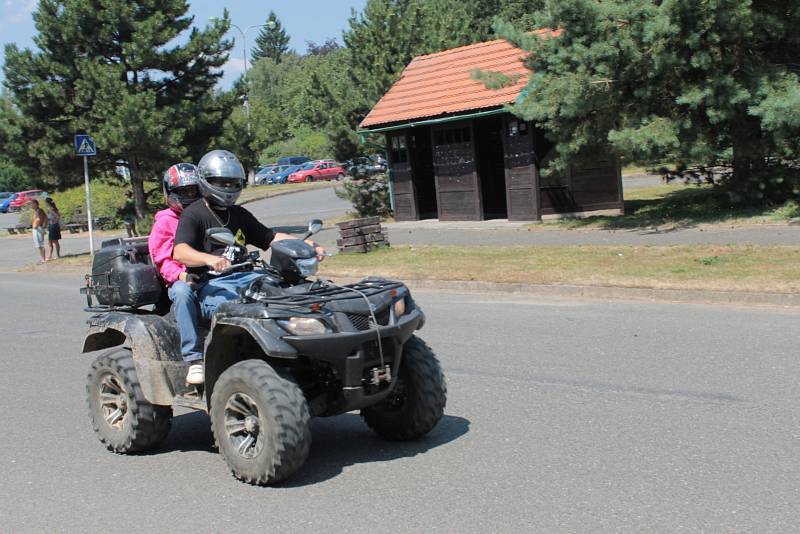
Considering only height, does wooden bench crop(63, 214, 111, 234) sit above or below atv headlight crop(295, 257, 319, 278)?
below

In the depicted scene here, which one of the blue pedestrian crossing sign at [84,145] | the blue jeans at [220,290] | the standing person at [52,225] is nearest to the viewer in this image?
the blue jeans at [220,290]

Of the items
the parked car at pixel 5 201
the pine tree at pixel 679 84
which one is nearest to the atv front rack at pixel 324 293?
the pine tree at pixel 679 84

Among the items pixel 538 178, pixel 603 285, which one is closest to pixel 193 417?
pixel 603 285

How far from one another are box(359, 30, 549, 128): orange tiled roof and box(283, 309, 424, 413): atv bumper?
683 inches

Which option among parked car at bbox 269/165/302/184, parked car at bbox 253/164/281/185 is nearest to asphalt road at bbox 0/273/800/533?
parked car at bbox 269/165/302/184

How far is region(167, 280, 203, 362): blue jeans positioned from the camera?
588 cm

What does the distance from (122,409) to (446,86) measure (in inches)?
779

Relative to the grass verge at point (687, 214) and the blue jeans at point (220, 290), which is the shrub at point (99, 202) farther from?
the blue jeans at point (220, 290)

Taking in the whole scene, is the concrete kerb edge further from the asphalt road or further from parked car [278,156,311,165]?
parked car [278,156,311,165]

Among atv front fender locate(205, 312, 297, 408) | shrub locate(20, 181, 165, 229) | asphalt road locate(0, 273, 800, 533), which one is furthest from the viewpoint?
shrub locate(20, 181, 165, 229)

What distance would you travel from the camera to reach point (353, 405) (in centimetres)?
546

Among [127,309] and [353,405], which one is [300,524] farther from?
[127,309]

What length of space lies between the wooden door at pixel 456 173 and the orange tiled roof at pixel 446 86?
0.70 metres

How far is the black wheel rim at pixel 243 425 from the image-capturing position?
17.7ft
